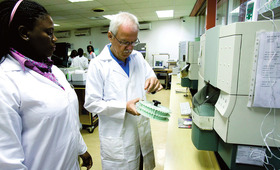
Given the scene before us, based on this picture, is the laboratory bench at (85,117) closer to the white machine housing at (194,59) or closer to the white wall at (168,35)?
the white machine housing at (194,59)

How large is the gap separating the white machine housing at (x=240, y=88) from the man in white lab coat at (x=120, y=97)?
0.54 metres

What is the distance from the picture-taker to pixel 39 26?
718 millimetres

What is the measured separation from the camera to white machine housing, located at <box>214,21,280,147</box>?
66 centimetres

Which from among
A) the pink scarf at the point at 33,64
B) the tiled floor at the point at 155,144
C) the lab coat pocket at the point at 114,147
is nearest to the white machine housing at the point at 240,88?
the lab coat pocket at the point at 114,147

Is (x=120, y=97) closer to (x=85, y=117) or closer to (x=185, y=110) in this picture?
(x=185, y=110)

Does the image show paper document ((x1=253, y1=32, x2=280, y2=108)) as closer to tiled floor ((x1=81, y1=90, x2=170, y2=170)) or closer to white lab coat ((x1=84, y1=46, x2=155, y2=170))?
white lab coat ((x1=84, y1=46, x2=155, y2=170))

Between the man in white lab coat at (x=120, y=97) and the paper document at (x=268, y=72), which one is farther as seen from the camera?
the man in white lab coat at (x=120, y=97)

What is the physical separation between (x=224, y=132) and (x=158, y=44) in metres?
6.96

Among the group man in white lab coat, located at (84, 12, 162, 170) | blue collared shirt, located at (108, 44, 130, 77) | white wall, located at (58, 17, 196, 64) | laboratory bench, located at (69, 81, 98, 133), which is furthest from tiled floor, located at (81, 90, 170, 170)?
white wall, located at (58, 17, 196, 64)

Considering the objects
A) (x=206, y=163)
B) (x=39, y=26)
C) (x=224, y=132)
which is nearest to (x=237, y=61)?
(x=224, y=132)

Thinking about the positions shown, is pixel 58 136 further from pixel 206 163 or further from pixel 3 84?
pixel 206 163

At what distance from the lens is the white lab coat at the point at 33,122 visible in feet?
1.95

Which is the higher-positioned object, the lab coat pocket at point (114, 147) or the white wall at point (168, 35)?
the white wall at point (168, 35)

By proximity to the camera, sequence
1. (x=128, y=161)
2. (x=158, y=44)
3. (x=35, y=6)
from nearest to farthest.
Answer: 1. (x=35, y=6)
2. (x=128, y=161)
3. (x=158, y=44)
